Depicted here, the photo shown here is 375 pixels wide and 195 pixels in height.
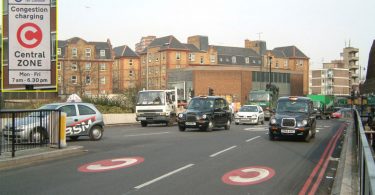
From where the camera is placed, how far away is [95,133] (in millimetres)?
18531

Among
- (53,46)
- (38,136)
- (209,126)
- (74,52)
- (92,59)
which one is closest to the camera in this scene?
(38,136)

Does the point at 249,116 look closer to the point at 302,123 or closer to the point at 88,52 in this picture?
the point at 302,123

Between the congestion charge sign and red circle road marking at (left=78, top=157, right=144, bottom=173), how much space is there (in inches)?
135

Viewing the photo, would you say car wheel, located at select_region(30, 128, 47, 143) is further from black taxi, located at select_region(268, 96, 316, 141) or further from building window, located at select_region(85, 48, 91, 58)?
building window, located at select_region(85, 48, 91, 58)

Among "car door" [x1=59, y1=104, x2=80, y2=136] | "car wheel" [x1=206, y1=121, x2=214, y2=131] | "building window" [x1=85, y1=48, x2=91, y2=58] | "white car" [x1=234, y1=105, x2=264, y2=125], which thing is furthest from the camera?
"building window" [x1=85, y1=48, x2=91, y2=58]

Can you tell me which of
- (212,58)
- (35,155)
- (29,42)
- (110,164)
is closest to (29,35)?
(29,42)

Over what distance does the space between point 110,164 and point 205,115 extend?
12.4 metres

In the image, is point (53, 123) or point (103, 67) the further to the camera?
point (103, 67)

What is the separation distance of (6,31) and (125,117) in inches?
880

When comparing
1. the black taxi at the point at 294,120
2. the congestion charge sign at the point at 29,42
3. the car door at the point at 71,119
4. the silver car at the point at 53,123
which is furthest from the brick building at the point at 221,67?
the congestion charge sign at the point at 29,42

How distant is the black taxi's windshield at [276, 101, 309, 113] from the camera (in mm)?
19177

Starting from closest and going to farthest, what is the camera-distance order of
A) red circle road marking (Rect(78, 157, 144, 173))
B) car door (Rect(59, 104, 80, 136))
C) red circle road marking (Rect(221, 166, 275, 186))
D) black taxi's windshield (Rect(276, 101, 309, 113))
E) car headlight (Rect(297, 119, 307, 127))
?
red circle road marking (Rect(221, 166, 275, 186)) < red circle road marking (Rect(78, 157, 144, 173)) < car door (Rect(59, 104, 80, 136)) < car headlight (Rect(297, 119, 307, 127)) < black taxi's windshield (Rect(276, 101, 309, 113))

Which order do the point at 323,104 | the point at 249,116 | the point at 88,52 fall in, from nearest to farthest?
1. the point at 249,116
2. the point at 323,104
3. the point at 88,52

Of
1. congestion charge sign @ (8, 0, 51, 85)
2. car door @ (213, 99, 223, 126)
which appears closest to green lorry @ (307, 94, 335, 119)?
car door @ (213, 99, 223, 126)
